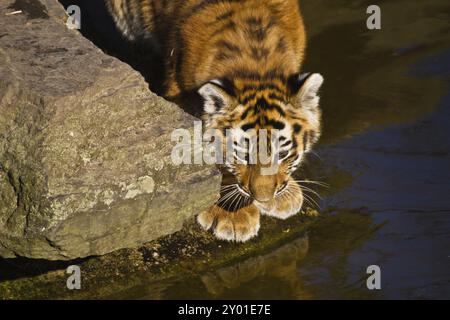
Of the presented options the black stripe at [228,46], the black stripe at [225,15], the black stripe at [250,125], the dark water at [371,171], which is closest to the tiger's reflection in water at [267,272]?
the dark water at [371,171]

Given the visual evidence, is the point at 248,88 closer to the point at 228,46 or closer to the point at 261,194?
the point at 228,46

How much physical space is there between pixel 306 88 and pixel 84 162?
1364 mm

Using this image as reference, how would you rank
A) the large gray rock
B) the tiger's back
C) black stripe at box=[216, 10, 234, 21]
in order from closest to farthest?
the large gray rock → the tiger's back → black stripe at box=[216, 10, 234, 21]

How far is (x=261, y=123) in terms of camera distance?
17.8 feet

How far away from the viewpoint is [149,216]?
5.16 metres

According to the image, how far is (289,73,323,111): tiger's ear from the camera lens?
213 inches

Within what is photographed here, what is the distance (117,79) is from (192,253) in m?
1.08

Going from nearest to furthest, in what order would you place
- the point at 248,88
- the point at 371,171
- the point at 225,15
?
the point at 248,88 < the point at 225,15 < the point at 371,171

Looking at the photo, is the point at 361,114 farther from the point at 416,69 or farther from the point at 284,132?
the point at 284,132

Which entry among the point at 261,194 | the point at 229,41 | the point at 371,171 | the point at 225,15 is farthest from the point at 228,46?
the point at 371,171


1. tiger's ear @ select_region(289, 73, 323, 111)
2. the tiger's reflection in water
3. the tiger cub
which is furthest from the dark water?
tiger's ear @ select_region(289, 73, 323, 111)

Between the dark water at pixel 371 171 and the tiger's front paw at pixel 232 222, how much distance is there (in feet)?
0.61

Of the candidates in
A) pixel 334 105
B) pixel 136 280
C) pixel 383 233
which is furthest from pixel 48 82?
pixel 334 105

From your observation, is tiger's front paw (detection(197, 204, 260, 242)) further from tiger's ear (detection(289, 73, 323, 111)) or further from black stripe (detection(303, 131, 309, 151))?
tiger's ear (detection(289, 73, 323, 111))
